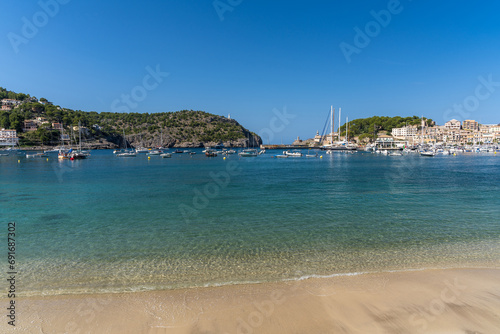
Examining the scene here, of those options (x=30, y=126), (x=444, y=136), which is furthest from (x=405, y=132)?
(x=30, y=126)

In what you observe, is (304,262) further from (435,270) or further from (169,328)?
(169,328)

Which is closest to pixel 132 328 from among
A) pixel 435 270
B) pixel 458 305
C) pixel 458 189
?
pixel 458 305

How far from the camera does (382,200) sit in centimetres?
1909

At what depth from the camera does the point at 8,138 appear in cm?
13275

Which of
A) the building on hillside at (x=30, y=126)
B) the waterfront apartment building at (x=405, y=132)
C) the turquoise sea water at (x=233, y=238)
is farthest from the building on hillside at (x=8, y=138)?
the waterfront apartment building at (x=405, y=132)

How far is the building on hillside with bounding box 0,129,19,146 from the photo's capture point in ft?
426

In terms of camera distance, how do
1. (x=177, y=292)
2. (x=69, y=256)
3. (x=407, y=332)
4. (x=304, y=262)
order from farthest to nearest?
1. (x=69, y=256)
2. (x=304, y=262)
3. (x=177, y=292)
4. (x=407, y=332)

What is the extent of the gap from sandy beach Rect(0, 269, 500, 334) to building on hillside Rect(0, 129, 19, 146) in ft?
538

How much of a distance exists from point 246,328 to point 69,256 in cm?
719

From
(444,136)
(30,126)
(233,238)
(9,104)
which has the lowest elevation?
(233,238)

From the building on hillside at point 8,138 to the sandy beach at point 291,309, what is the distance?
164 m

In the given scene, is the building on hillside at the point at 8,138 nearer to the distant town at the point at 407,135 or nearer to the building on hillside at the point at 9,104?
the distant town at the point at 407,135

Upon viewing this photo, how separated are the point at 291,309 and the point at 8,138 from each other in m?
173

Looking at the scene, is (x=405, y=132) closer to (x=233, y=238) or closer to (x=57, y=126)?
(x=233, y=238)
